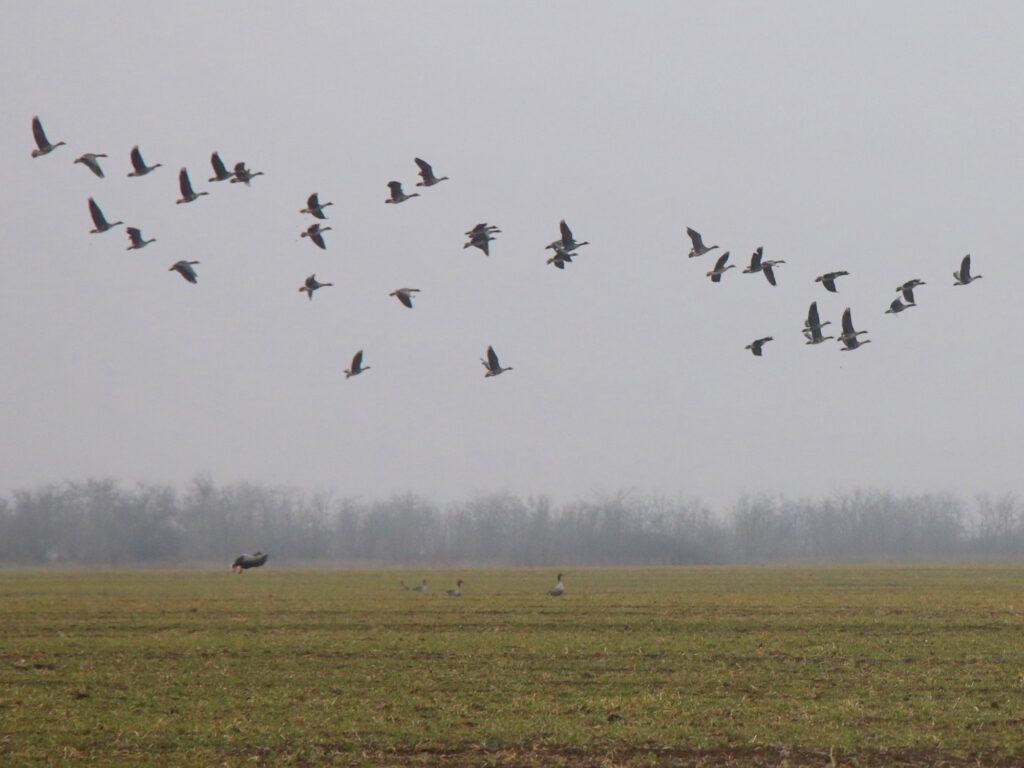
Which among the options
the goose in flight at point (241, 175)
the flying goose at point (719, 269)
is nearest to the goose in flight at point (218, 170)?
the goose in flight at point (241, 175)

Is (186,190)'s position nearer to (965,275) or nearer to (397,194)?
(397,194)

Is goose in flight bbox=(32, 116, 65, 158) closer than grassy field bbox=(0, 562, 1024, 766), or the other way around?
grassy field bbox=(0, 562, 1024, 766)

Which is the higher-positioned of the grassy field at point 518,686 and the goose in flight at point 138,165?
the goose in flight at point 138,165

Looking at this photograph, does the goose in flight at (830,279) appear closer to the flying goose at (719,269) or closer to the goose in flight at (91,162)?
the flying goose at (719,269)

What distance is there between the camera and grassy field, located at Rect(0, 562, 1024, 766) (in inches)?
613

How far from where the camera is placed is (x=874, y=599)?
140 feet

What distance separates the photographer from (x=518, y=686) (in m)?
20.5

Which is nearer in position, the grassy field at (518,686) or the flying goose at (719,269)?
the grassy field at (518,686)

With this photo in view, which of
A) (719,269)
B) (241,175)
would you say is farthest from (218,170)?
(719,269)

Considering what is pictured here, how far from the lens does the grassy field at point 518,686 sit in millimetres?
15562

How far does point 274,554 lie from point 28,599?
107m

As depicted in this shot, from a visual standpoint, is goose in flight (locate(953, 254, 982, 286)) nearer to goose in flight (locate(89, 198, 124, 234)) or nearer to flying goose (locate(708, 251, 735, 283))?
flying goose (locate(708, 251, 735, 283))

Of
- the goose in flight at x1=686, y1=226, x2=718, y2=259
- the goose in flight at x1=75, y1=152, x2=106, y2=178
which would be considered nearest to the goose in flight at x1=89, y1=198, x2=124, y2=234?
the goose in flight at x1=75, y1=152, x2=106, y2=178

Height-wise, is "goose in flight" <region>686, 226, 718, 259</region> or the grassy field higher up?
"goose in flight" <region>686, 226, 718, 259</region>
